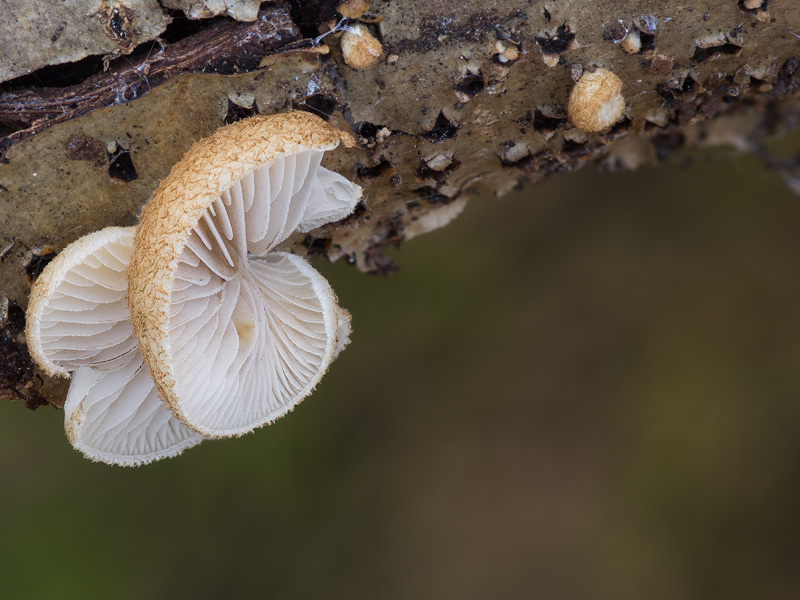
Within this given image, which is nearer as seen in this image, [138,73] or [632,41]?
[138,73]

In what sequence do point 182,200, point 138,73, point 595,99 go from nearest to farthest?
point 182,200, point 138,73, point 595,99

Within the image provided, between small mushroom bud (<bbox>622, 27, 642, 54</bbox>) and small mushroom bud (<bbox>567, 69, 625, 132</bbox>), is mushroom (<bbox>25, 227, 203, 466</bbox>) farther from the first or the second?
small mushroom bud (<bbox>622, 27, 642, 54</bbox>)

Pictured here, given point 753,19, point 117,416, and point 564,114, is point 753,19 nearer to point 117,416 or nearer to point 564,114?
point 564,114

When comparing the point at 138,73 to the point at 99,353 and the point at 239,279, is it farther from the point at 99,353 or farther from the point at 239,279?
the point at 99,353

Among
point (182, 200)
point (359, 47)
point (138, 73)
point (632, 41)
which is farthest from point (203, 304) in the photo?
point (632, 41)

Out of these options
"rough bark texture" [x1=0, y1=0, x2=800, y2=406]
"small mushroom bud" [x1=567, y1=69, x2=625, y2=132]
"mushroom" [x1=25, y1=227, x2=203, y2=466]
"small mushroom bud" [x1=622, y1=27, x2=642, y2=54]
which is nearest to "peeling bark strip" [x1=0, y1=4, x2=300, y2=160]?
"rough bark texture" [x1=0, y1=0, x2=800, y2=406]

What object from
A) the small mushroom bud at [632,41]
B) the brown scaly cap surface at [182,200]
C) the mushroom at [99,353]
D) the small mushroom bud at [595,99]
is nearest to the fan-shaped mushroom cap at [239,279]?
the brown scaly cap surface at [182,200]

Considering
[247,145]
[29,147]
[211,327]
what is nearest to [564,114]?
[247,145]

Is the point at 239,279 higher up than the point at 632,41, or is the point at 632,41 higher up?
the point at 632,41
